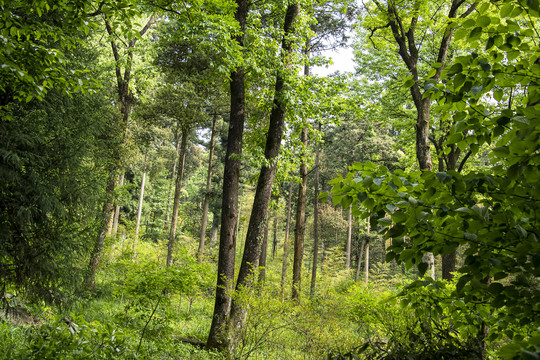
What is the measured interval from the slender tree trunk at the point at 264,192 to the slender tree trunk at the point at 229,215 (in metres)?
0.22

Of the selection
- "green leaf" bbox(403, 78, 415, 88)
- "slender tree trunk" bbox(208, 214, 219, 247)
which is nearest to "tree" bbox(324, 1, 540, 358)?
"green leaf" bbox(403, 78, 415, 88)

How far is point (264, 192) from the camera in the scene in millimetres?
6457

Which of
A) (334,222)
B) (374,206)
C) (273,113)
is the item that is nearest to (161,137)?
(334,222)

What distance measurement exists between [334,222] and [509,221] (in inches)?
837

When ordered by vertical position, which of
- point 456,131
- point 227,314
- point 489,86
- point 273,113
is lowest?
point 227,314

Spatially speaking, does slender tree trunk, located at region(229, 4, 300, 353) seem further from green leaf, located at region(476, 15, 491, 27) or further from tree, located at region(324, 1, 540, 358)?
green leaf, located at region(476, 15, 491, 27)

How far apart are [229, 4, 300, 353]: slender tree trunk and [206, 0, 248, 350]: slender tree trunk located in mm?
222

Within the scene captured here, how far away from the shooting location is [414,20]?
5.65 metres

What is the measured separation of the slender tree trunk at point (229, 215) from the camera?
18.7 ft

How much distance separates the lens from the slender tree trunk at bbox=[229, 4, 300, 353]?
5805mm

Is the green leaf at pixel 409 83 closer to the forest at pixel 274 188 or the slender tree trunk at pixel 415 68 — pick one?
the forest at pixel 274 188

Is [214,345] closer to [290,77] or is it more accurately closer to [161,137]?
[290,77]

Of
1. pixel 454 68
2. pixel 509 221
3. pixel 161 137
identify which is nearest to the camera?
pixel 509 221

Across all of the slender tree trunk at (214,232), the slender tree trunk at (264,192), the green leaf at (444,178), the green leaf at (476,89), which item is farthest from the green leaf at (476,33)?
the slender tree trunk at (214,232)
